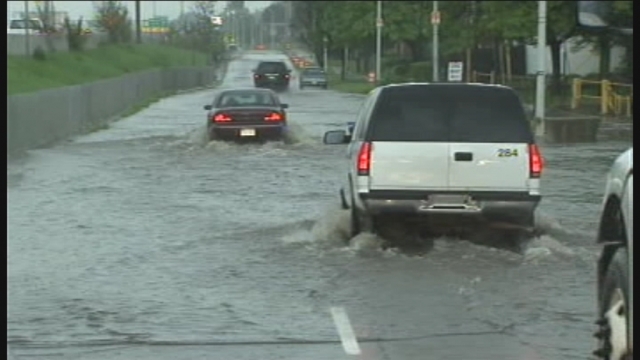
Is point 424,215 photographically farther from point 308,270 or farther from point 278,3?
point 278,3

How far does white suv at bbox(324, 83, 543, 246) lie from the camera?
14195 mm

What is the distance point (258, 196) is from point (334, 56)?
4505 inches

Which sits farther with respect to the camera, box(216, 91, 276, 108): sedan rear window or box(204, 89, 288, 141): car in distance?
box(216, 91, 276, 108): sedan rear window

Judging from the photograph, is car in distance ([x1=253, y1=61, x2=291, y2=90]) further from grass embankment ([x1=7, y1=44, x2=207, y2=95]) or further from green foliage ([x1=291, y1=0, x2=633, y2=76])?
green foliage ([x1=291, y1=0, x2=633, y2=76])

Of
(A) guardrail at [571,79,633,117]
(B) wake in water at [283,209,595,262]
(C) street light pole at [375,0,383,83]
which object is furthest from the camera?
(C) street light pole at [375,0,383,83]

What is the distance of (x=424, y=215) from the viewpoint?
1429cm

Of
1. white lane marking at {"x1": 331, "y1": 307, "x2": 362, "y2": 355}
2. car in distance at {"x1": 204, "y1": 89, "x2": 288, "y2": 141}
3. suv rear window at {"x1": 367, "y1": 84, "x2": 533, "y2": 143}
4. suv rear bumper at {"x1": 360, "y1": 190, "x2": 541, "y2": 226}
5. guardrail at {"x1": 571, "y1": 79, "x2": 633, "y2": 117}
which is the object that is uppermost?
suv rear window at {"x1": 367, "y1": 84, "x2": 533, "y2": 143}

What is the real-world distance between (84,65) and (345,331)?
2201 inches

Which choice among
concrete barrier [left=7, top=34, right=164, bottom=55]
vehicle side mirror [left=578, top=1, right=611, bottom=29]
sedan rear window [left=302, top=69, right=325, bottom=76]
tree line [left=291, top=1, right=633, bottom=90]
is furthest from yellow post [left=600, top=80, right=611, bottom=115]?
sedan rear window [left=302, top=69, right=325, bottom=76]

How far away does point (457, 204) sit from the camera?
14.3 m

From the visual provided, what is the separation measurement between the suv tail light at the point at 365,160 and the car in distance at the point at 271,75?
202 ft

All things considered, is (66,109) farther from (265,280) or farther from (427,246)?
(265,280)

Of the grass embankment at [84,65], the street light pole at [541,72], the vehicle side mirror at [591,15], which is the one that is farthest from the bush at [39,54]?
the vehicle side mirror at [591,15]

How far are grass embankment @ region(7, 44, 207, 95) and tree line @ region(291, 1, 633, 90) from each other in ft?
40.9
